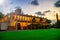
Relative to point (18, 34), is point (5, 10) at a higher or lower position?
higher

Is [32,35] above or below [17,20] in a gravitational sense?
below

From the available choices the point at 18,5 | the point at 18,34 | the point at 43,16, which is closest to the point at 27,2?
the point at 18,5

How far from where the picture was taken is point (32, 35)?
11.7 feet

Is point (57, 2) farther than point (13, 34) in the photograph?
Yes

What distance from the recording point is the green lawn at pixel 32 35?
11.3 ft

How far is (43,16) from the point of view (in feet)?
12.0

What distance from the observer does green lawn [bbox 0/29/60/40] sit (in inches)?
136

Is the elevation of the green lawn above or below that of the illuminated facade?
below

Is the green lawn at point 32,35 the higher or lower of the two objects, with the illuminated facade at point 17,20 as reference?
lower

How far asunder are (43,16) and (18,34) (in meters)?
0.73

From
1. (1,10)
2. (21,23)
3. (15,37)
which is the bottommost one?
(15,37)

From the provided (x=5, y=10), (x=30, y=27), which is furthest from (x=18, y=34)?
(x=5, y=10)

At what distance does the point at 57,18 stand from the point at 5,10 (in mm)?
1251

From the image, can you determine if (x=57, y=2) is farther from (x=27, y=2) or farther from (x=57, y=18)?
(x=27, y=2)
